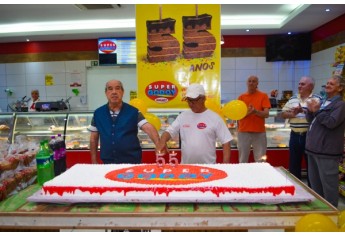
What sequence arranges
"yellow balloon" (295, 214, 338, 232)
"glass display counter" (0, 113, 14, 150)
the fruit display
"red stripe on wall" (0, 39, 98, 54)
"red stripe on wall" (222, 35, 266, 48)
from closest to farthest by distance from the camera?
"yellow balloon" (295, 214, 338, 232)
the fruit display
"glass display counter" (0, 113, 14, 150)
"red stripe on wall" (222, 35, 266, 48)
"red stripe on wall" (0, 39, 98, 54)

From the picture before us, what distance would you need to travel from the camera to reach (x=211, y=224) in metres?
1.75

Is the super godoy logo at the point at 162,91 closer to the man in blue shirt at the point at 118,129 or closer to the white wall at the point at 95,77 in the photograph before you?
the man in blue shirt at the point at 118,129

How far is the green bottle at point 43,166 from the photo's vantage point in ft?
7.84

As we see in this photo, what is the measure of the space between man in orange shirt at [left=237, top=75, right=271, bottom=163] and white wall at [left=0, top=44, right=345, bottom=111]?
4.20 meters

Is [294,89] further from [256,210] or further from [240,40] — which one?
[256,210]

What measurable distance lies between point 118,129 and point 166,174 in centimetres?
108

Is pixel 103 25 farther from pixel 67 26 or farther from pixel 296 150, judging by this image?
pixel 296 150

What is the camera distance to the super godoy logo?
4.18 metres

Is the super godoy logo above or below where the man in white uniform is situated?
above

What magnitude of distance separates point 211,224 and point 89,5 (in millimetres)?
5488

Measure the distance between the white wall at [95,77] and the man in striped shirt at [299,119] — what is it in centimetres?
442

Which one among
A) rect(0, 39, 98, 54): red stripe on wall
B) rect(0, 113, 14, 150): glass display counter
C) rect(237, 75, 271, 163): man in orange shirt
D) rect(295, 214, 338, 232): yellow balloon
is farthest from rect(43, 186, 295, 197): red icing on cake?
rect(0, 39, 98, 54): red stripe on wall

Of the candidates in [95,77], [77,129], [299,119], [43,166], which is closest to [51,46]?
[95,77]

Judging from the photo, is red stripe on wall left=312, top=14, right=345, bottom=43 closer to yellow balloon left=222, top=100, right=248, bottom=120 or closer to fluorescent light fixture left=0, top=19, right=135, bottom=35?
yellow balloon left=222, top=100, right=248, bottom=120
